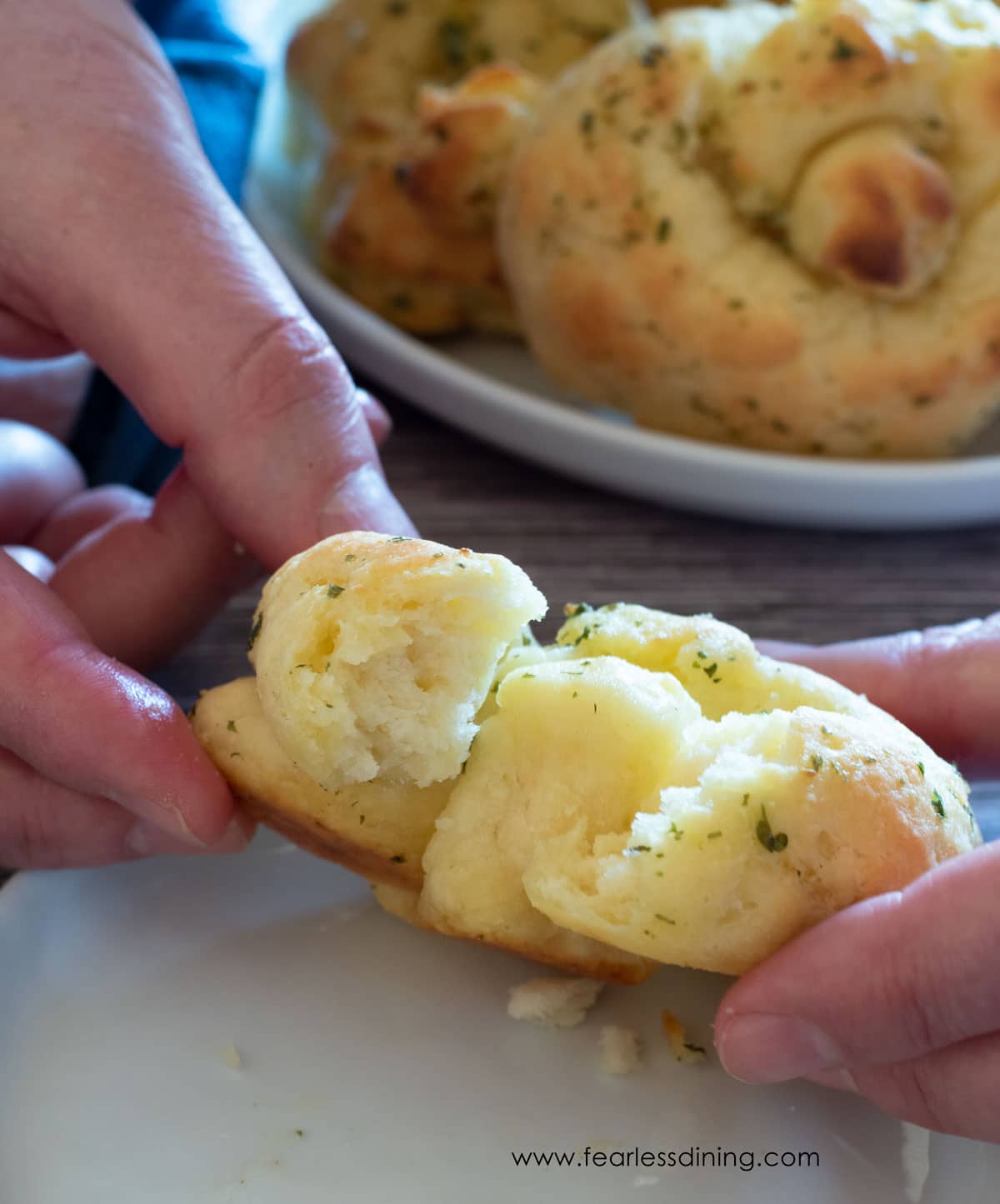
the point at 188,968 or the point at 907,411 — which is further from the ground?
Result: the point at 907,411

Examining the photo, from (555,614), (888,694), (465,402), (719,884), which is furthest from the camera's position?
(465,402)

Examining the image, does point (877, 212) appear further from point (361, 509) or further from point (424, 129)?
point (361, 509)

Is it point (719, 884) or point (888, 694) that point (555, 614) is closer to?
point (888, 694)

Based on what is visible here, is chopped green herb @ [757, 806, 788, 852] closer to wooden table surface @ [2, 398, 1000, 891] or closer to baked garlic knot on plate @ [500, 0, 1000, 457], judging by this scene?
wooden table surface @ [2, 398, 1000, 891]

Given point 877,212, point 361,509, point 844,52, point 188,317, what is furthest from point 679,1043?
point 844,52

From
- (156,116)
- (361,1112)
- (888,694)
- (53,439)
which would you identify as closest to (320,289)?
(53,439)

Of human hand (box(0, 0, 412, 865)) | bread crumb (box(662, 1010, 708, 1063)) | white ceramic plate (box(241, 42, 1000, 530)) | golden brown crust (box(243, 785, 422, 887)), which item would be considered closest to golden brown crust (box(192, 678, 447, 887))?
golden brown crust (box(243, 785, 422, 887))
